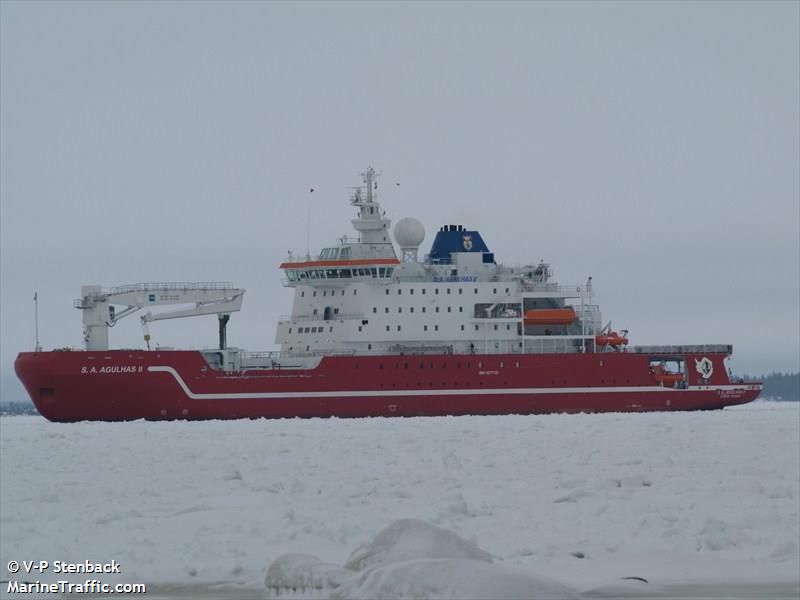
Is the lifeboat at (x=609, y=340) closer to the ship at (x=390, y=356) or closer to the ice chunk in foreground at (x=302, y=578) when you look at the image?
the ship at (x=390, y=356)

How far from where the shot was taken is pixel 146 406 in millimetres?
33594

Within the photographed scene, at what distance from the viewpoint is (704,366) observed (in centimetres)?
3766

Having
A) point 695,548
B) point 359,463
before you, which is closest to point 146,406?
point 359,463

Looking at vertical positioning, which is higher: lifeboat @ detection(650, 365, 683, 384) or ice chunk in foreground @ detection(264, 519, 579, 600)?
lifeboat @ detection(650, 365, 683, 384)

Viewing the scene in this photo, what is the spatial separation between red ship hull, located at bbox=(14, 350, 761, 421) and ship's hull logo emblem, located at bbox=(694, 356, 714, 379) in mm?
121

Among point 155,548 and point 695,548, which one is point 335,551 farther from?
point 695,548

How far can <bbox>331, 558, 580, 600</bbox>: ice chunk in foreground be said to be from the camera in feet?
24.6

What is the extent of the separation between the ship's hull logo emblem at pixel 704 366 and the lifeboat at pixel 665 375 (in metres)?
0.64

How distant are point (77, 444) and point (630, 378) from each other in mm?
18748

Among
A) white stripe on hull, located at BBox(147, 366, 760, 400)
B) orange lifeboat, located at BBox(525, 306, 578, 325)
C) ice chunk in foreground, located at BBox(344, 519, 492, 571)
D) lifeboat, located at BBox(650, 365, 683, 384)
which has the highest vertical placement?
orange lifeboat, located at BBox(525, 306, 578, 325)

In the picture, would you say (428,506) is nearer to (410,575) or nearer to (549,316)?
(410,575)

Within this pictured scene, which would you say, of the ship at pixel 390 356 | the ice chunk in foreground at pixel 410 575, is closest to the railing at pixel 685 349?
the ship at pixel 390 356

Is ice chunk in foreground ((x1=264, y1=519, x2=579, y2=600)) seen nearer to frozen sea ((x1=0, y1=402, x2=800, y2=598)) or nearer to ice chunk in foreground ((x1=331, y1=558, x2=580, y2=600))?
ice chunk in foreground ((x1=331, y1=558, x2=580, y2=600))

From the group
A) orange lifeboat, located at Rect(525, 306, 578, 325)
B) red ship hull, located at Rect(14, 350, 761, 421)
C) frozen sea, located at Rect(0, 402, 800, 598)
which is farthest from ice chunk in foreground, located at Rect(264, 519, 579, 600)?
orange lifeboat, located at Rect(525, 306, 578, 325)
